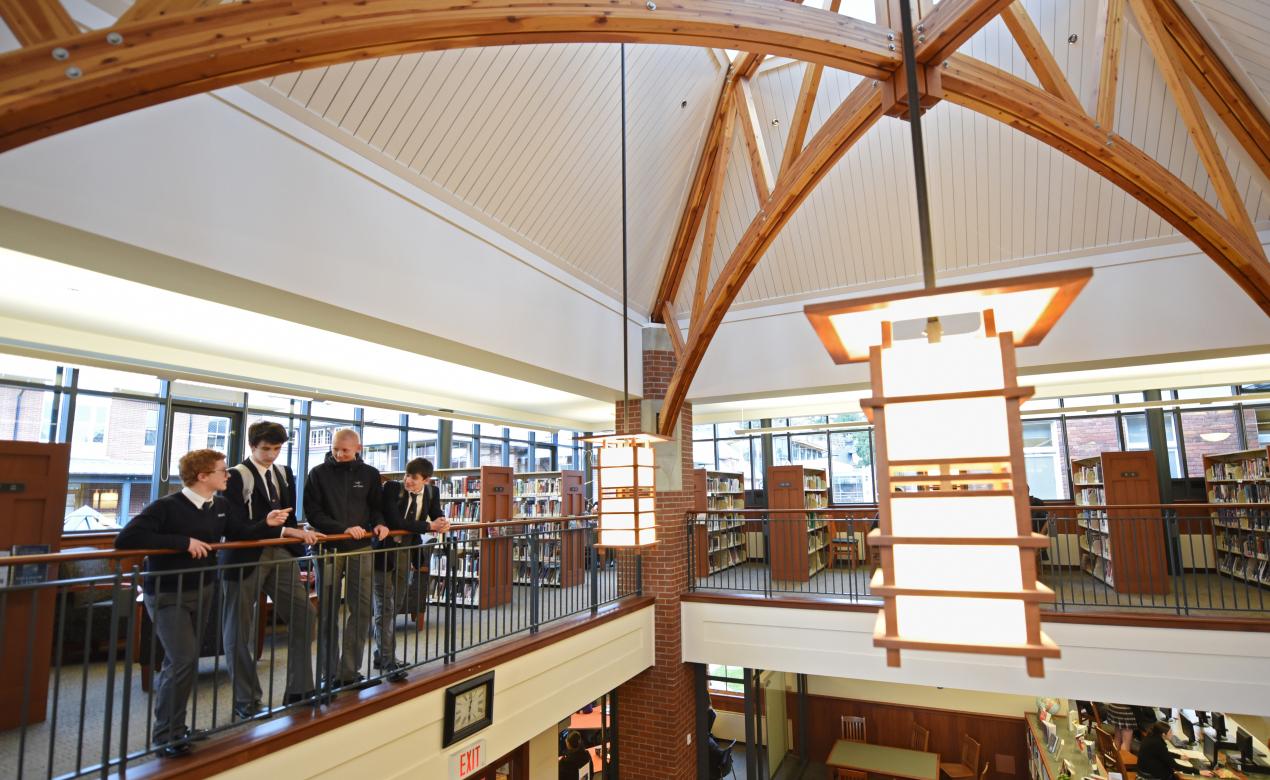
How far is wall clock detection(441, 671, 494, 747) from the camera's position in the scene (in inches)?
173

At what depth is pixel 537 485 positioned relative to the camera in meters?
11.1

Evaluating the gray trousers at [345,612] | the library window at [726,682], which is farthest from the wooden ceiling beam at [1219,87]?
the library window at [726,682]

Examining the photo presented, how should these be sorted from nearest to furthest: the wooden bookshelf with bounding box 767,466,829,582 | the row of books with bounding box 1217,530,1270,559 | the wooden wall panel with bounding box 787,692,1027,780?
1. the row of books with bounding box 1217,530,1270,559
2. the wooden bookshelf with bounding box 767,466,829,582
3. the wooden wall panel with bounding box 787,692,1027,780

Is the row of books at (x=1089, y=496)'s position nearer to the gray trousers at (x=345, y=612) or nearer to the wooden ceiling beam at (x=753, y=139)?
the wooden ceiling beam at (x=753, y=139)

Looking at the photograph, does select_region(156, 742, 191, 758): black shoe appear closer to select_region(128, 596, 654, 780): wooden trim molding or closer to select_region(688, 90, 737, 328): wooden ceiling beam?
select_region(128, 596, 654, 780): wooden trim molding

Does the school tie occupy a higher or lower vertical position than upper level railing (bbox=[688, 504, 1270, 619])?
higher

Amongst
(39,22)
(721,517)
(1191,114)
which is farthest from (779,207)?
(721,517)

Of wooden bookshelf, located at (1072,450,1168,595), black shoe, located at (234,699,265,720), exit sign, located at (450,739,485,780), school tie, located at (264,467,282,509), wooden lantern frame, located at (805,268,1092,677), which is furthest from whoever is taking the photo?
wooden bookshelf, located at (1072,450,1168,595)

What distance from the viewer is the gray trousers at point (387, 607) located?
4172mm

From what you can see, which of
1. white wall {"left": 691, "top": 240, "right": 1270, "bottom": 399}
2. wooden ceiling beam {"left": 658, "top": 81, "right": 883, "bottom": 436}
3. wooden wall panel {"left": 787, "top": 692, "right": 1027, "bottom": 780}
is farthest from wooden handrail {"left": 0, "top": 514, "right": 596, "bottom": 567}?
wooden wall panel {"left": 787, "top": 692, "right": 1027, "bottom": 780}

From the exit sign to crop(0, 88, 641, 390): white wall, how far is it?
296 cm

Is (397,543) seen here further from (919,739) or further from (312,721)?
(919,739)

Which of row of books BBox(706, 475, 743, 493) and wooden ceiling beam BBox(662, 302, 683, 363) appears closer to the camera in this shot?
wooden ceiling beam BBox(662, 302, 683, 363)

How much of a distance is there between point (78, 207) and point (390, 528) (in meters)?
2.42
